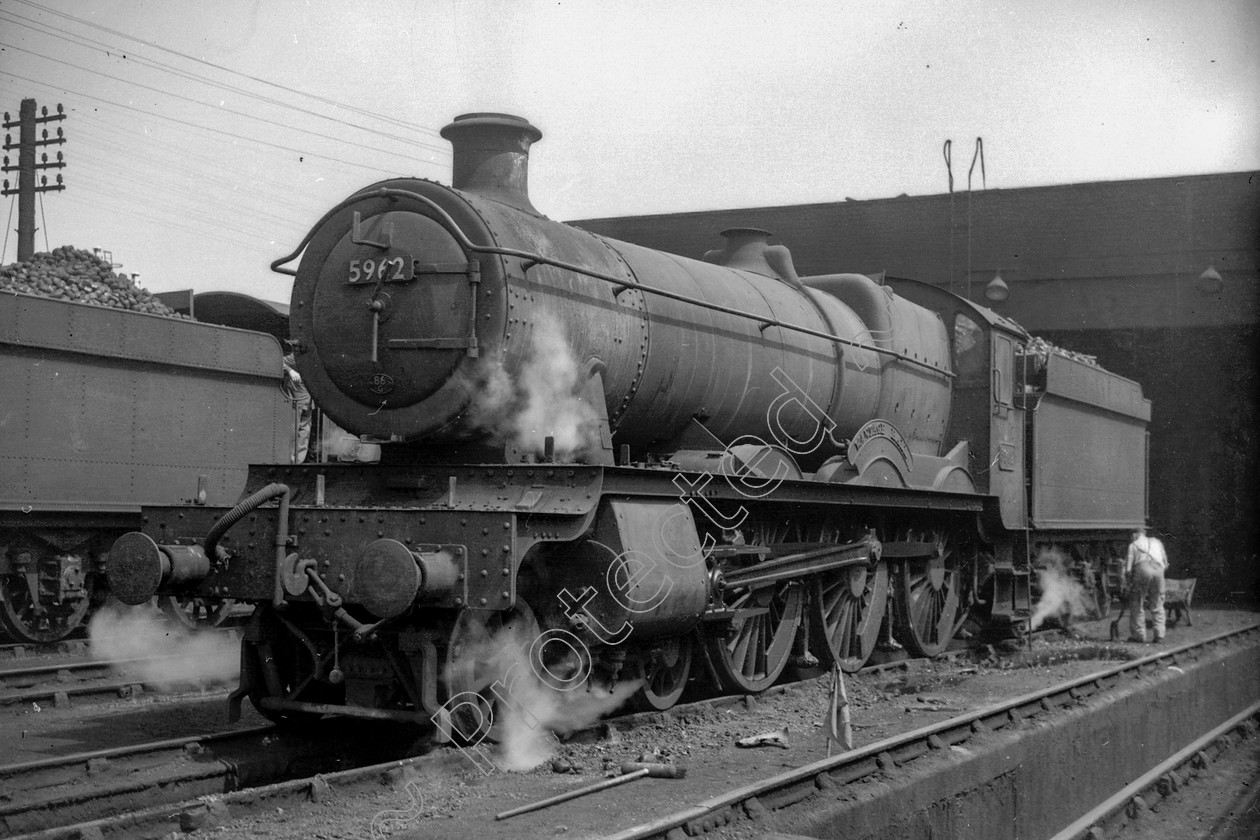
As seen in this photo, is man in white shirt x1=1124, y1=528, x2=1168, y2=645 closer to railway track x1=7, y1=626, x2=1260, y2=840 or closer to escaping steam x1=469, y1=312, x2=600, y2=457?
railway track x1=7, y1=626, x2=1260, y2=840

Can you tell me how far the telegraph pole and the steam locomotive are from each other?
11.8m

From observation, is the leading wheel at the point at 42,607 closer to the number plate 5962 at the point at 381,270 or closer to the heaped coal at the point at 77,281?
the heaped coal at the point at 77,281

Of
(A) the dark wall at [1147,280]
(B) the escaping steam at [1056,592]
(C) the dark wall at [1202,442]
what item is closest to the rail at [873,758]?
(B) the escaping steam at [1056,592]

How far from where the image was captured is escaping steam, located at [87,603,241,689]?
9797mm

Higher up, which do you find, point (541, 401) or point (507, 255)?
point (507, 255)

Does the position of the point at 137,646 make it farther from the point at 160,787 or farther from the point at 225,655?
the point at 160,787

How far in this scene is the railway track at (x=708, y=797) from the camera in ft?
16.3

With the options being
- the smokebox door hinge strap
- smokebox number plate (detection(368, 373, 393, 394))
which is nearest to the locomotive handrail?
the smokebox door hinge strap

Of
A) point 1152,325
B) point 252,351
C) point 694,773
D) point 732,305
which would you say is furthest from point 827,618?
point 1152,325

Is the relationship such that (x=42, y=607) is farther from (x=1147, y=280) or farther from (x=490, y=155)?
(x=1147, y=280)

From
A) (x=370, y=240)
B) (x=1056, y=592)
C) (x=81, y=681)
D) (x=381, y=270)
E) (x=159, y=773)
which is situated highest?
(x=370, y=240)

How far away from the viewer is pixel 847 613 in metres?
9.51

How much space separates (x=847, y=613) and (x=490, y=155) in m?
4.54

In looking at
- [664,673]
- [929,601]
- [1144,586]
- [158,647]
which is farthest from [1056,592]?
[158,647]
